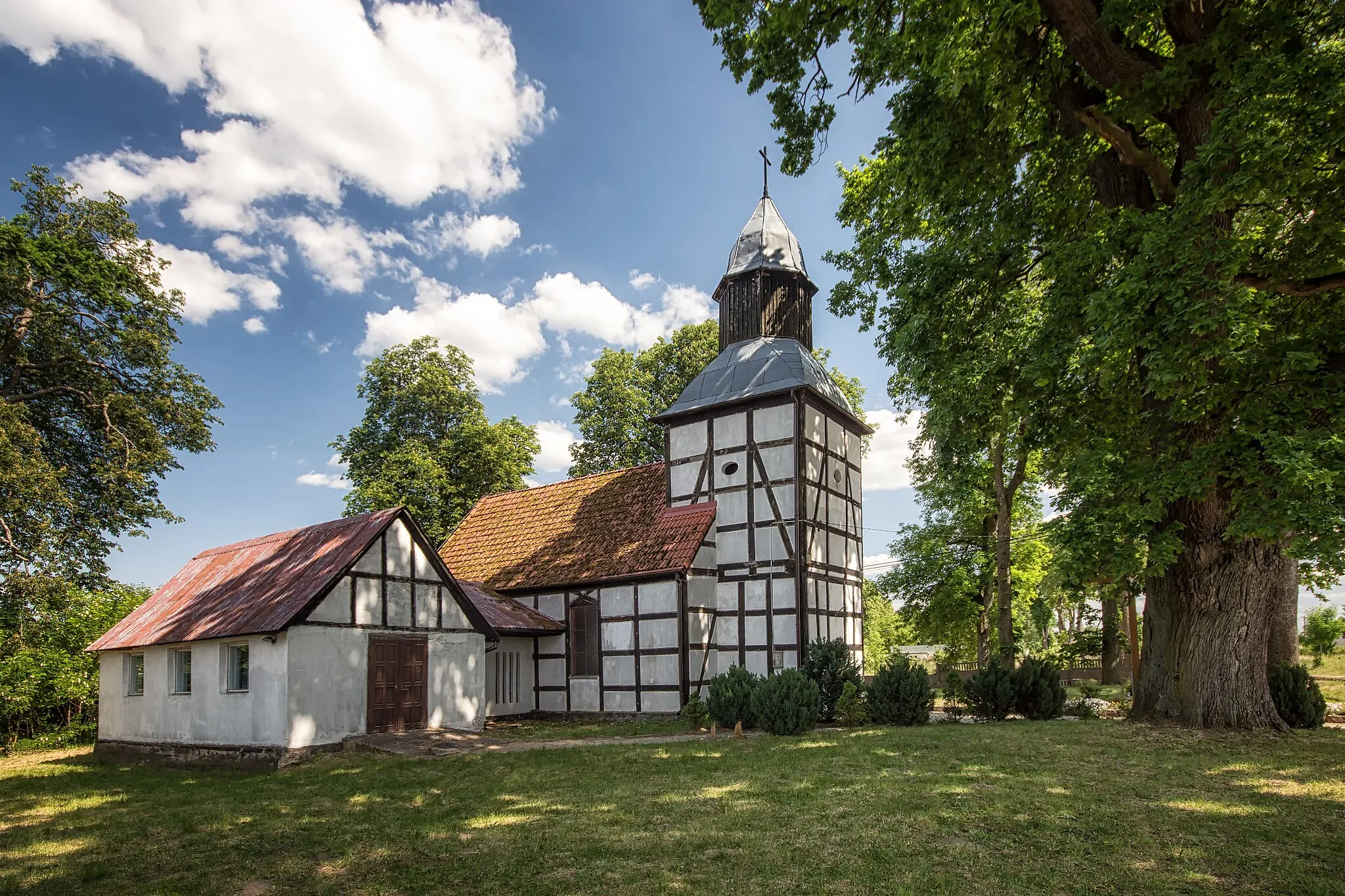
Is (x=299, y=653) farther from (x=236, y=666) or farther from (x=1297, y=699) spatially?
(x=1297, y=699)

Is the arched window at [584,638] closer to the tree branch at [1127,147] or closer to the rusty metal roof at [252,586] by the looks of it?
the rusty metal roof at [252,586]

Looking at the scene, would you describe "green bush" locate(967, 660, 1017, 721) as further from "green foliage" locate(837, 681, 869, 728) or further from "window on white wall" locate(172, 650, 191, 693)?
"window on white wall" locate(172, 650, 191, 693)

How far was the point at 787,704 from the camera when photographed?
15.0 m

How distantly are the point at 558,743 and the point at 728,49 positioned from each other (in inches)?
486

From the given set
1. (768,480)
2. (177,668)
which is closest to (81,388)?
(177,668)

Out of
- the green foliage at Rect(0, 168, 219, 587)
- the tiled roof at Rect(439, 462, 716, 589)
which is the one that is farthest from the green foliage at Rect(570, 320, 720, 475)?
the green foliage at Rect(0, 168, 219, 587)

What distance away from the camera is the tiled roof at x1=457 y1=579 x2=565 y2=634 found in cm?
2091

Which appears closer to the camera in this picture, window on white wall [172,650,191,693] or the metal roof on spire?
window on white wall [172,650,191,693]

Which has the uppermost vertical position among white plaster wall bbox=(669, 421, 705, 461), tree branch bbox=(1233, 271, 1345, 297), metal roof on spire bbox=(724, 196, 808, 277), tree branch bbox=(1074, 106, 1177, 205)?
metal roof on spire bbox=(724, 196, 808, 277)

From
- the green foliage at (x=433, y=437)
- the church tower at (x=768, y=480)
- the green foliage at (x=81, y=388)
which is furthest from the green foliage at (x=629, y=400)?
the green foliage at (x=81, y=388)

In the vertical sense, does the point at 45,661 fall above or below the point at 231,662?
below

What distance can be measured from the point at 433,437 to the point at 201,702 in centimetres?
1633

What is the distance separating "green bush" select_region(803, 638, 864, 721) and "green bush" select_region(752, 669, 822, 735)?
1.87 m

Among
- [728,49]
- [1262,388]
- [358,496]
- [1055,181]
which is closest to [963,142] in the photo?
[1055,181]
